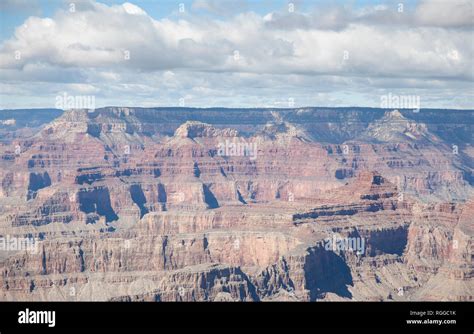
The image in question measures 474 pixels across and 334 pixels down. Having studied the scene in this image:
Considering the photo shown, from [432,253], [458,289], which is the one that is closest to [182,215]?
[432,253]
